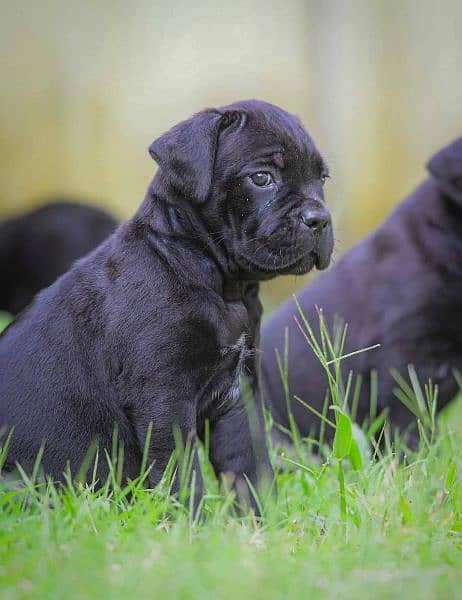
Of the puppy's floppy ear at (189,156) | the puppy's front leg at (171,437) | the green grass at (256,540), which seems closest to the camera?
the green grass at (256,540)

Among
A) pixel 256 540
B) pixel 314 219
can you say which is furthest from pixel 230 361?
pixel 256 540

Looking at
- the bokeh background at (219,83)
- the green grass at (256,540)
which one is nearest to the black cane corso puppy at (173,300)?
the green grass at (256,540)

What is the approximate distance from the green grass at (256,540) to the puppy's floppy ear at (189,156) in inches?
28.3

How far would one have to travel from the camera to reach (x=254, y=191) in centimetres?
272

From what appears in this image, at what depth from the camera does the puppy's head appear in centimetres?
272

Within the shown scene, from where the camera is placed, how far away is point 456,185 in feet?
13.0

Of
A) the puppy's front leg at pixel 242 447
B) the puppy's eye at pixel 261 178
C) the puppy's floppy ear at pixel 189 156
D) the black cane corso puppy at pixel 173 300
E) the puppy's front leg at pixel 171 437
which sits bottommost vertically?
the puppy's front leg at pixel 242 447

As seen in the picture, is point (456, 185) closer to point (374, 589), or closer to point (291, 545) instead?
point (291, 545)

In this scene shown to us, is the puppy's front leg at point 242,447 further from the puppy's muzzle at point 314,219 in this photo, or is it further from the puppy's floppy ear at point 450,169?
the puppy's floppy ear at point 450,169

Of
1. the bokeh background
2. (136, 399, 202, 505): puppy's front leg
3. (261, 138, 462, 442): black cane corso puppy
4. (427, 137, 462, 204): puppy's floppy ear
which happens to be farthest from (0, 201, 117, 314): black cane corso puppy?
(136, 399, 202, 505): puppy's front leg

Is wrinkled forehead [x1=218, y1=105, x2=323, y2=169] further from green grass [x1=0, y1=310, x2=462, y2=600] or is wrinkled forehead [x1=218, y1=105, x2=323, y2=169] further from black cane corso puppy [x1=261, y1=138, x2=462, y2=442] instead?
black cane corso puppy [x1=261, y1=138, x2=462, y2=442]

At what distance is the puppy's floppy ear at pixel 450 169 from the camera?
3947 mm

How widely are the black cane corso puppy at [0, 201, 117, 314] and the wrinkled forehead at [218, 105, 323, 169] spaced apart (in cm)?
349

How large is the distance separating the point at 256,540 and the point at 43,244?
439 centimetres
